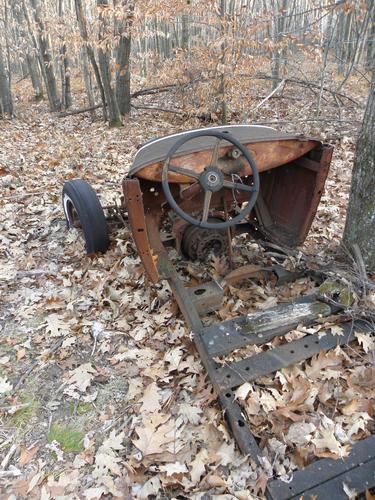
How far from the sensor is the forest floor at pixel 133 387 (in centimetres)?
226

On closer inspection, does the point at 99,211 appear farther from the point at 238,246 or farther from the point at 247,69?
the point at 247,69

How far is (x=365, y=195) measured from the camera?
10.7 ft

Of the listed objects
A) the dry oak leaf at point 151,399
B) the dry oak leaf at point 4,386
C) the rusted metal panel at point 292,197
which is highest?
the rusted metal panel at point 292,197

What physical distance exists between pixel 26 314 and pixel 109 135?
675 centimetres

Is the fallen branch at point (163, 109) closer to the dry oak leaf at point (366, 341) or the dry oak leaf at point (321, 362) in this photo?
the dry oak leaf at point (366, 341)

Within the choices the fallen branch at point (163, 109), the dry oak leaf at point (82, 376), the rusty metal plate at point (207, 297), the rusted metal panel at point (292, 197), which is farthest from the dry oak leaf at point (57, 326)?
the fallen branch at point (163, 109)

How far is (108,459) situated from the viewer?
2.39 metres

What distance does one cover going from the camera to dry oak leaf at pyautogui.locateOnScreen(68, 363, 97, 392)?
2943 millimetres

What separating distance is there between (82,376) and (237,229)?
2241 millimetres

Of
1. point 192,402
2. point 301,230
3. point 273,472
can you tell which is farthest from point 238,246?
point 273,472

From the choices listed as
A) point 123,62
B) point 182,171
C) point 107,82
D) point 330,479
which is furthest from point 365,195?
point 123,62

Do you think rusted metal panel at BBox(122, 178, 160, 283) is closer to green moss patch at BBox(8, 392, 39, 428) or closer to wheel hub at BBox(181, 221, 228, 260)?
wheel hub at BBox(181, 221, 228, 260)

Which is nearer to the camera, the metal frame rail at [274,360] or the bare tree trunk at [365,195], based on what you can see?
the metal frame rail at [274,360]

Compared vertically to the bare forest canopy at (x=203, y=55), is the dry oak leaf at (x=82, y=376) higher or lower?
lower
